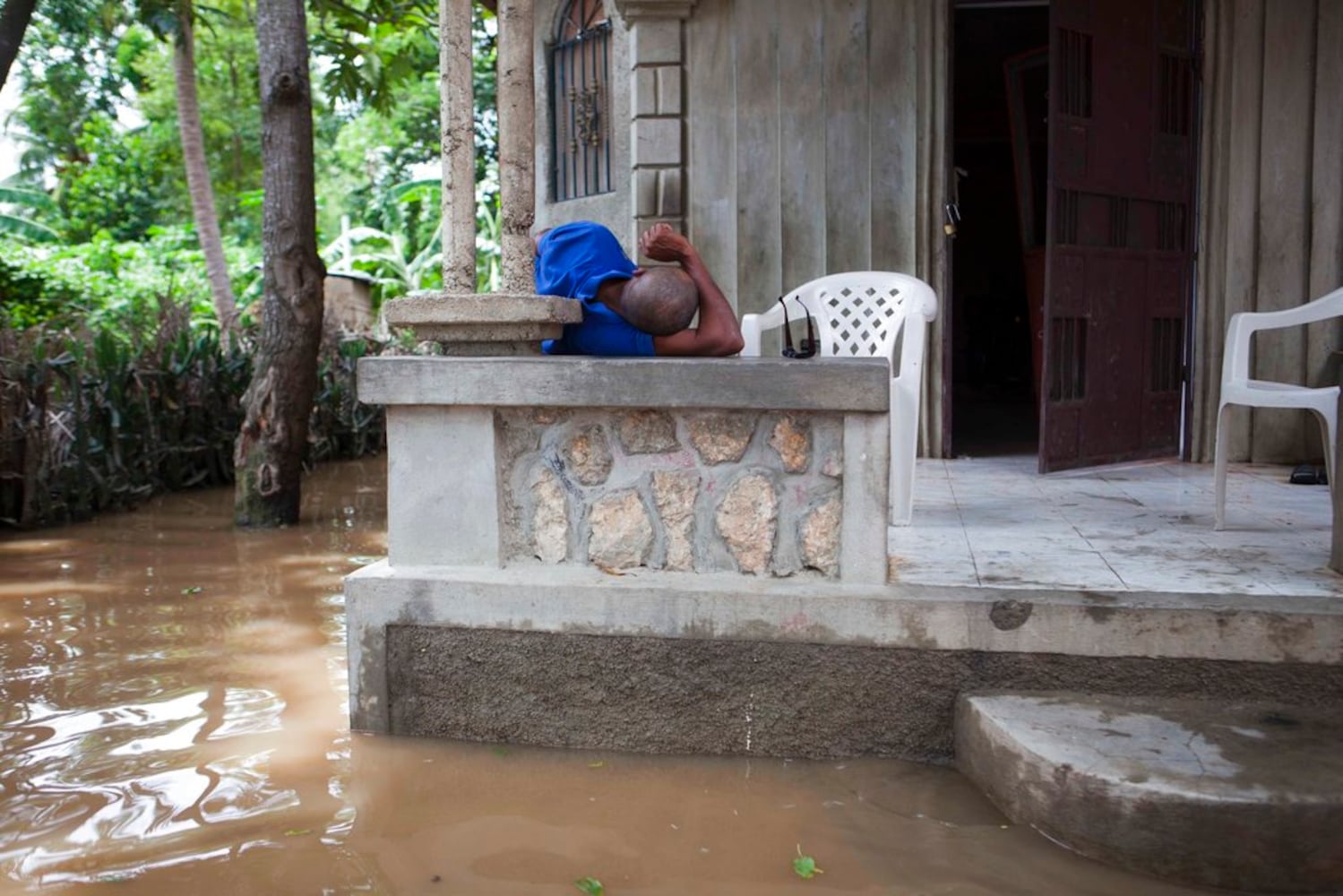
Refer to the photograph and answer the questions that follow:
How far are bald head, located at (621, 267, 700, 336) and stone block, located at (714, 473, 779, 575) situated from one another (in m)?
0.66

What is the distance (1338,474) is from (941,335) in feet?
11.2

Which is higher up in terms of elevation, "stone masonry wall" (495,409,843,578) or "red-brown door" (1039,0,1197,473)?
"red-brown door" (1039,0,1197,473)

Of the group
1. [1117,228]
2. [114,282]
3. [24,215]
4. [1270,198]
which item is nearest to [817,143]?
[1117,228]

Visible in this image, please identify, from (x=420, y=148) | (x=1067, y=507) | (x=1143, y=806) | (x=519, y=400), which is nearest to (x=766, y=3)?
(x=1067, y=507)

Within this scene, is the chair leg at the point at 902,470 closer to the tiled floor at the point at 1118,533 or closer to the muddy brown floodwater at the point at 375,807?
the tiled floor at the point at 1118,533

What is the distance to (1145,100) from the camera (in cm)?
648

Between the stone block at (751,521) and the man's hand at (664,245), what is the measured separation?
87 centimetres

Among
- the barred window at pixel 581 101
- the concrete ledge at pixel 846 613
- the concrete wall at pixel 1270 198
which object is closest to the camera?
the concrete ledge at pixel 846 613

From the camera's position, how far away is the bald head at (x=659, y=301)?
156 inches

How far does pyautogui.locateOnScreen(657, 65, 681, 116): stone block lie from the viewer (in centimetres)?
700

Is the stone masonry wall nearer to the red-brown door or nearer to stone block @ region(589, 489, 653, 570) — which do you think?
stone block @ region(589, 489, 653, 570)

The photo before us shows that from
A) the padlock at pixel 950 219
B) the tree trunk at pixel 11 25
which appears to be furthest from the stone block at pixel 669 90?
the tree trunk at pixel 11 25

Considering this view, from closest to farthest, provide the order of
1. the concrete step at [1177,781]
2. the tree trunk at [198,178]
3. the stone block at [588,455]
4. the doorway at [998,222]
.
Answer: the concrete step at [1177,781] < the stone block at [588,455] < the doorway at [998,222] < the tree trunk at [198,178]

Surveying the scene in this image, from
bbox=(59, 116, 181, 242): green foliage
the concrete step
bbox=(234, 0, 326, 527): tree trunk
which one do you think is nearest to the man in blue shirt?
the concrete step
